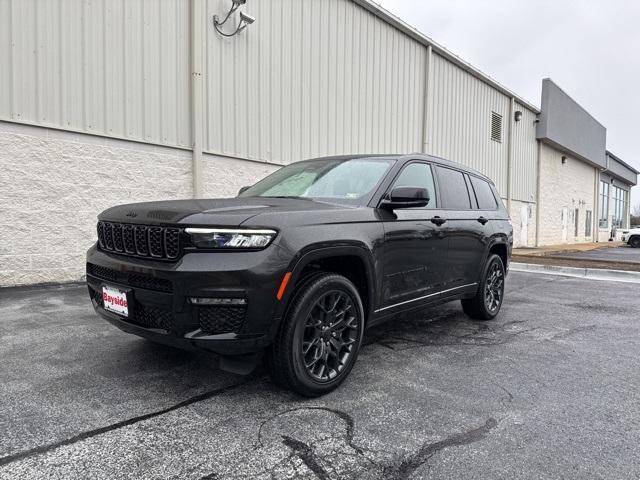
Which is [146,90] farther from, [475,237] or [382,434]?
[382,434]

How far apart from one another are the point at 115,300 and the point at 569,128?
2729 centimetres

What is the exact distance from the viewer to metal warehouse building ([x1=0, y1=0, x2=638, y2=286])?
648 cm

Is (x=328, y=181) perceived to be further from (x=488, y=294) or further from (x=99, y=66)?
(x=99, y=66)

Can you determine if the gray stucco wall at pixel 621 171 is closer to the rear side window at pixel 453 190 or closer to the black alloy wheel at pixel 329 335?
the rear side window at pixel 453 190

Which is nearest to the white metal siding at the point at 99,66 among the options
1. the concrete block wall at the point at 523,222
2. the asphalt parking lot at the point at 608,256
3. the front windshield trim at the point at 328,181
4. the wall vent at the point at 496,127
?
the front windshield trim at the point at 328,181

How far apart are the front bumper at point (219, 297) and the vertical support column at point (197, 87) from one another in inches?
237

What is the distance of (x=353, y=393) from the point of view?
300cm

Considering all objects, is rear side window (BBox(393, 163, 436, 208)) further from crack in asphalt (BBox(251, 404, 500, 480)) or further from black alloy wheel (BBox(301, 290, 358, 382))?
crack in asphalt (BBox(251, 404, 500, 480))

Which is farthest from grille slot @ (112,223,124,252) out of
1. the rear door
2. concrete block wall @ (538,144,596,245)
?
concrete block wall @ (538,144,596,245)

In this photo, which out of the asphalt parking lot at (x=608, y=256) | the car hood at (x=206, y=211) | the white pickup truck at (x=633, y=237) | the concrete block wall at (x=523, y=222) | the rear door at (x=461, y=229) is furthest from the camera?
the white pickup truck at (x=633, y=237)

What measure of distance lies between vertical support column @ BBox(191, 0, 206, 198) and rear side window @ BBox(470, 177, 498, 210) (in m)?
5.20

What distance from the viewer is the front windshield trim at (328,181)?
3516mm

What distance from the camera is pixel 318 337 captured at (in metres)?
2.92

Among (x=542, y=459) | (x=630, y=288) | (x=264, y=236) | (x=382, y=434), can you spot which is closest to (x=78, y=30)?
(x=264, y=236)
